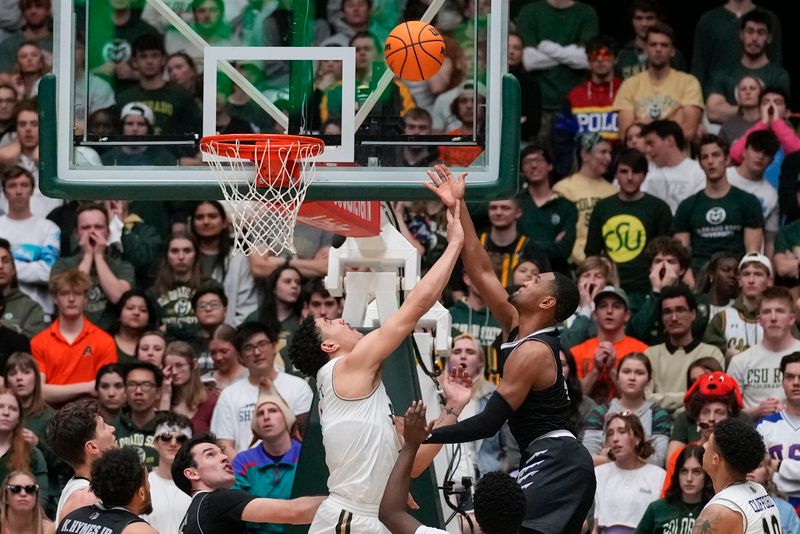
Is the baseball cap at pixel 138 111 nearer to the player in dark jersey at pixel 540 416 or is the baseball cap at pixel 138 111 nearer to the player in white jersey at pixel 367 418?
the player in dark jersey at pixel 540 416

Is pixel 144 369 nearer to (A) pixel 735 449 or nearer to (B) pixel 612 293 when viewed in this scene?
(B) pixel 612 293

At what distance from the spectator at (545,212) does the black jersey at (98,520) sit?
6.55 m

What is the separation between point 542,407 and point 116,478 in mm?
2125

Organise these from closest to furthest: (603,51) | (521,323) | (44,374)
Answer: (521,323) < (44,374) < (603,51)

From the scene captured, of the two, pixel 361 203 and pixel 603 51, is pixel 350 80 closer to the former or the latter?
pixel 361 203

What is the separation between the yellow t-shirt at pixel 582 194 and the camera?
13.5 m

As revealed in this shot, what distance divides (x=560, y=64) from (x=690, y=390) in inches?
216

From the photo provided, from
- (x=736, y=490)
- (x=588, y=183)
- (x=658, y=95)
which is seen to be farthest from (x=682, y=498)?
(x=658, y=95)

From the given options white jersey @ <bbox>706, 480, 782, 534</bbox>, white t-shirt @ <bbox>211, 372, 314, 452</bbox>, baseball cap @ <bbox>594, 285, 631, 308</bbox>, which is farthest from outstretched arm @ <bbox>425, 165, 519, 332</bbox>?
baseball cap @ <bbox>594, 285, 631, 308</bbox>

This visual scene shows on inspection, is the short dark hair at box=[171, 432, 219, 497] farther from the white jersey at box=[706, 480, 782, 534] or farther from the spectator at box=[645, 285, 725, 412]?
the spectator at box=[645, 285, 725, 412]

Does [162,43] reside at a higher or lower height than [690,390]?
higher

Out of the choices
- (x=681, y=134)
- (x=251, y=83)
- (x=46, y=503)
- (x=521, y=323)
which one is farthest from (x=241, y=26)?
(x=681, y=134)

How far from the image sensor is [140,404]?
36.7 feet

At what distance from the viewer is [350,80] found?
8.59 meters
